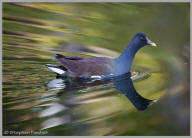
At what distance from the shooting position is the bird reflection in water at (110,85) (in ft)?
22.4

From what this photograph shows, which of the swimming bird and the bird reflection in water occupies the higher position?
the swimming bird

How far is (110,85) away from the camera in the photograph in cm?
747

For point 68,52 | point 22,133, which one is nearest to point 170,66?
point 68,52

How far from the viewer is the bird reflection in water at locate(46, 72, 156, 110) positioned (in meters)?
6.82

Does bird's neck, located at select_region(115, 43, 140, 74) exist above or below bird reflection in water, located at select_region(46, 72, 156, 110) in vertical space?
above

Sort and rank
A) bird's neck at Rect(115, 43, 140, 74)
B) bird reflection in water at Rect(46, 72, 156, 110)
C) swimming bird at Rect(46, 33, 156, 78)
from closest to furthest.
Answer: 1. bird reflection in water at Rect(46, 72, 156, 110)
2. swimming bird at Rect(46, 33, 156, 78)
3. bird's neck at Rect(115, 43, 140, 74)

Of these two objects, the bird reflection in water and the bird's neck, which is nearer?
the bird reflection in water

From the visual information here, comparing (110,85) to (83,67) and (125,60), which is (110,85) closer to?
(83,67)

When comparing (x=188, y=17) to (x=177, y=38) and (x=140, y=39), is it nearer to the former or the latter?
(x=177, y=38)

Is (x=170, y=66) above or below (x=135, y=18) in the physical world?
below

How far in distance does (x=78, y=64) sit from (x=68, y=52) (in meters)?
1.29

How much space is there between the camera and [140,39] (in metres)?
8.34

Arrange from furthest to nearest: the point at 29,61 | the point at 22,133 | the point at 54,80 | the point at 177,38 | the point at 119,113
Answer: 1. the point at 177,38
2. the point at 29,61
3. the point at 54,80
4. the point at 119,113
5. the point at 22,133

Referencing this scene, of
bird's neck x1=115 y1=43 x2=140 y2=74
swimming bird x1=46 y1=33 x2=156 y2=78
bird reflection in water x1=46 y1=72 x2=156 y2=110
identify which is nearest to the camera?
bird reflection in water x1=46 y1=72 x2=156 y2=110
